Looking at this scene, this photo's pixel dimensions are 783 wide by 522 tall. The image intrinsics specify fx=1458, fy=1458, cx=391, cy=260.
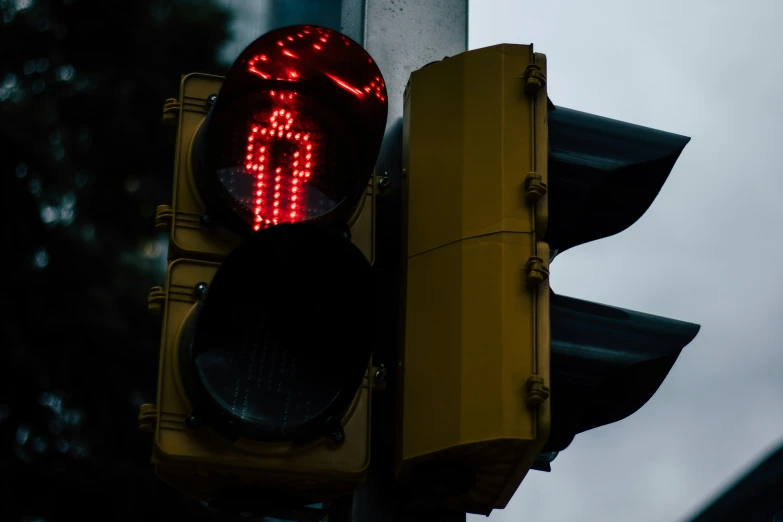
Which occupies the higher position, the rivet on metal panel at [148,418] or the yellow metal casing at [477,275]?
the yellow metal casing at [477,275]

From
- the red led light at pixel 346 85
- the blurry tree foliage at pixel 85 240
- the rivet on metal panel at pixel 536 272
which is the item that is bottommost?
the rivet on metal panel at pixel 536 272

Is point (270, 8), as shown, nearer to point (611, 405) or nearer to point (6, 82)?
point (611, 405)

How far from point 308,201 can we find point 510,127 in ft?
1.53

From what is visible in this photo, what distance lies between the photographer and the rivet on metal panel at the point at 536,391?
8.73ft

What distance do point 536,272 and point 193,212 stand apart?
667 mm

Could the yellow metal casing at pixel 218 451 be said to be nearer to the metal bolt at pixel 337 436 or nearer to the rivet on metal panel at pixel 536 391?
the metal bolt at pixel 337 436

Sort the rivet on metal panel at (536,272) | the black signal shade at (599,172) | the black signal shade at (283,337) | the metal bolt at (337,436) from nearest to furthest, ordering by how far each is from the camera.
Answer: the black signal shade at (283,337)
the metal bolt at (337,436)
the rivet on metal panel at (536,272)
the black signal shade at (599,172)

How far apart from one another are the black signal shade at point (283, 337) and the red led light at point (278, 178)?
0.55 feet

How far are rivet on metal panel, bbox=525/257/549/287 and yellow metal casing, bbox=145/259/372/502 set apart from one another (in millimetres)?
Result: 388

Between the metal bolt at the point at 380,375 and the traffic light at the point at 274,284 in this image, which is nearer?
the traffic light at the point at 274,284

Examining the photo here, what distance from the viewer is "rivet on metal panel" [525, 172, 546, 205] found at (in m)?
2.86

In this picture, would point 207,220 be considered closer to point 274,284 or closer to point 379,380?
point 274,284

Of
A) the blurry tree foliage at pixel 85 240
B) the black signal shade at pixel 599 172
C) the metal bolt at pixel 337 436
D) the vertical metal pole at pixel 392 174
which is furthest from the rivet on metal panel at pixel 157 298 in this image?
the blurry tree foliage at pixel 85 240

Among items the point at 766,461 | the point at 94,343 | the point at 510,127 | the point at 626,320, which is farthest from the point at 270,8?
Answer: the point at 94,343
